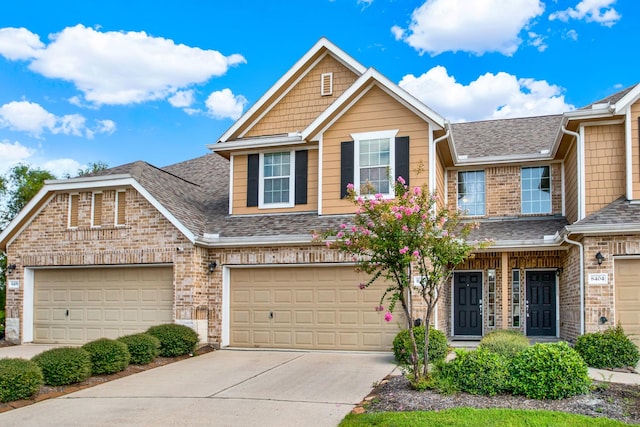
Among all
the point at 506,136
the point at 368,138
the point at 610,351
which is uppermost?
the point at 506,136

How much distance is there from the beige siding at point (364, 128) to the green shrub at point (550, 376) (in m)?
7.00

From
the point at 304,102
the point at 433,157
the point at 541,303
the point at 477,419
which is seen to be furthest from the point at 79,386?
the point at 541,303

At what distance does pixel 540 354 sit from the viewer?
8.62 metres

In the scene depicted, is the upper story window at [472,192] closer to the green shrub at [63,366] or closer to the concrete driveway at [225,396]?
the concrete driveway at [225,396]

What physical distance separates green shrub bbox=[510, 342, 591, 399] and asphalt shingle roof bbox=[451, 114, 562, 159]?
907 cm

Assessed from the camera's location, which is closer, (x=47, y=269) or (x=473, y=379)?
(x=473, y=379)

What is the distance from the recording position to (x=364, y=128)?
50.8 feet

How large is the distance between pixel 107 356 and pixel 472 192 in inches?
419

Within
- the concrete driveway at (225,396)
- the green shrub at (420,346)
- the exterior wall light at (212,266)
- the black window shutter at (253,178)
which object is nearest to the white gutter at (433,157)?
the green shrub at (420,346)

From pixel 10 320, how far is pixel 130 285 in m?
3.61

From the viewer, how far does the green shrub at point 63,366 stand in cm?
1032

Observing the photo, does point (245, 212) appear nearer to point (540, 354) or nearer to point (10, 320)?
point (10, 320)

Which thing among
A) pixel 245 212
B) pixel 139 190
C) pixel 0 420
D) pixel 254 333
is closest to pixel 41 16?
pixel 139 190

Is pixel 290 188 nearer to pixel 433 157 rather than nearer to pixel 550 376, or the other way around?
pixel 433 157
